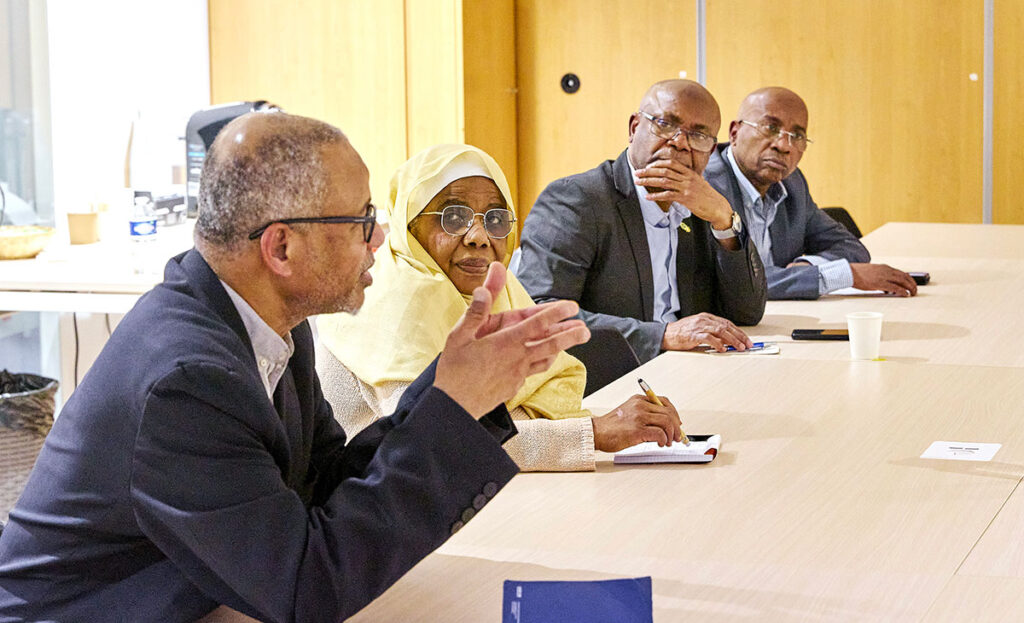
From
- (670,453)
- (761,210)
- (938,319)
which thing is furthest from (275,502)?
(761,210)

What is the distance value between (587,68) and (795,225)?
123 inches

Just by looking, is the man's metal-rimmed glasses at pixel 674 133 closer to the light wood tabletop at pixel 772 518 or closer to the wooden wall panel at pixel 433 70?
the light wood tabletop at pixel 772 518

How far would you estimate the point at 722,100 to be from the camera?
7.12 metres

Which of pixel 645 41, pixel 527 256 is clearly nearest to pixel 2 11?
pixel 527 256

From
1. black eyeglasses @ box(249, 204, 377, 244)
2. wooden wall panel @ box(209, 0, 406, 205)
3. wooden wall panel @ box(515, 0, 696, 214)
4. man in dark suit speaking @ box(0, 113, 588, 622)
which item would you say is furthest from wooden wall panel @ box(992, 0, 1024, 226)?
black eyeglasses @ box(249, 204, 377, 244)

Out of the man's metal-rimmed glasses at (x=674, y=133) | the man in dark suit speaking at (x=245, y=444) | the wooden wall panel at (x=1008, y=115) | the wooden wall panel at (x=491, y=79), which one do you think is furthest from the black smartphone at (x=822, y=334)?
the wooden wall panel at (x=1008, y=115)

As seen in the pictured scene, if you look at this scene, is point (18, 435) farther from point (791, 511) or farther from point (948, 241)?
point (948, 241)

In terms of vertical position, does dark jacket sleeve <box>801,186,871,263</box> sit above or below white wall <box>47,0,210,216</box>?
below

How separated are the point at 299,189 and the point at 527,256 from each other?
6.70ft

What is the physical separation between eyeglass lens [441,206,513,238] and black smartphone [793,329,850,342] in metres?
1.11

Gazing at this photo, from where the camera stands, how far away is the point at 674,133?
11.2ft

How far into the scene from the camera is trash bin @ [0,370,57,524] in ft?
11.8

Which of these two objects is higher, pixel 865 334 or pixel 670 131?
pixel 670 131

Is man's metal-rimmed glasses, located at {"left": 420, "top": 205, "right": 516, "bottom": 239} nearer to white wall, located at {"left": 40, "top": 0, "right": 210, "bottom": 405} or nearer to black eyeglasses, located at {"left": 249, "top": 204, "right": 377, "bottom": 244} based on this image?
black eyeglasses, located at {"left": 249, "top": 204, "right": 377, "bottom": 244}
